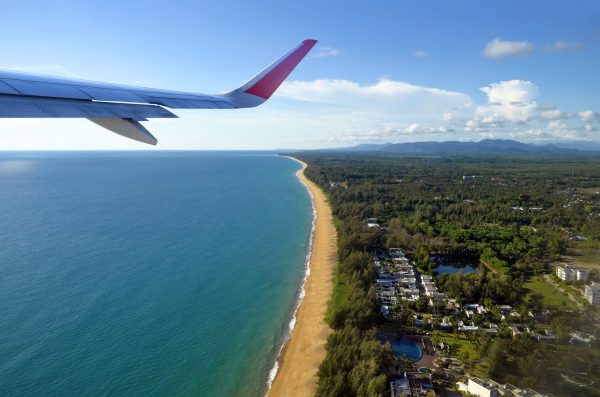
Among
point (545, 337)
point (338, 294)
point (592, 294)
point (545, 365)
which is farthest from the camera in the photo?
point (338, 294)

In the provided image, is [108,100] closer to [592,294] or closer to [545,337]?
[545,337]

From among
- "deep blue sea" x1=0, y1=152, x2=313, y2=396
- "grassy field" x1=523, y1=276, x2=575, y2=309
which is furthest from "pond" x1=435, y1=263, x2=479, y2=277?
"deep blue sea" x1=0, y1=152, x2=313, y2=396

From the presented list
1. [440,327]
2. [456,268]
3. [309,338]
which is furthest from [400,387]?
[456,268]

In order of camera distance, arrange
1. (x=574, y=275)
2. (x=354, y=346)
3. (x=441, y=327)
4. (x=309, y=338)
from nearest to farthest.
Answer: (x=354, y=346) → (x=309, y=338) → (x=441, y=327) → (x=574, y=275)

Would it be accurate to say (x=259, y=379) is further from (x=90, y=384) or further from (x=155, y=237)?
(x=155, y=237)

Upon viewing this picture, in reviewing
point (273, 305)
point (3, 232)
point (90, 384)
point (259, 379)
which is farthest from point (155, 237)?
point (259, 379)

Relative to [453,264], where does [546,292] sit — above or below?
above
